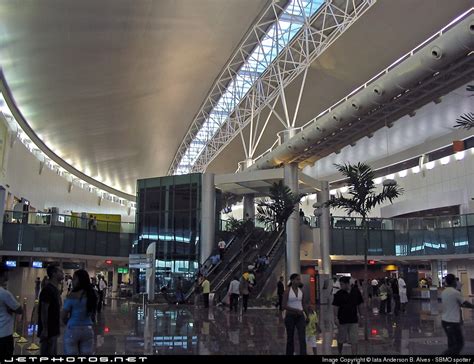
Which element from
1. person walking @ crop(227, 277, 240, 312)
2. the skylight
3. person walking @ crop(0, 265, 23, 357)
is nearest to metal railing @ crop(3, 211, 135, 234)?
the skylight

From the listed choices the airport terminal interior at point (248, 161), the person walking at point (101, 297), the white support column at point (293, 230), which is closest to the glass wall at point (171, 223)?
the airport terminal interior at point (248, 161)

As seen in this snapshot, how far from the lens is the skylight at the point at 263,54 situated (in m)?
29.0

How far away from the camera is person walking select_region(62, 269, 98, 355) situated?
18.4ft

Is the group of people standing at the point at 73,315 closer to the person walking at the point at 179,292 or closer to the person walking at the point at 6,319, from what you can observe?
the person walking at the point at 6,319

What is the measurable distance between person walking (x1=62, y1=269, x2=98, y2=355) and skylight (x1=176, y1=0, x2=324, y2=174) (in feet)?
83.0

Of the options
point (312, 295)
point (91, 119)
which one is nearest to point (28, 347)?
point (312, 295)

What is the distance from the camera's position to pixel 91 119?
3550 centimetres

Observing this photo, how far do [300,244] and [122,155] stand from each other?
24.5m

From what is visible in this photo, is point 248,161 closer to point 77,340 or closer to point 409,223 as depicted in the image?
point 409,223

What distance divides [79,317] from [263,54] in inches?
1164

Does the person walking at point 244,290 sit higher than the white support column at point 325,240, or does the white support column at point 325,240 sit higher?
the white support column at point 325,240

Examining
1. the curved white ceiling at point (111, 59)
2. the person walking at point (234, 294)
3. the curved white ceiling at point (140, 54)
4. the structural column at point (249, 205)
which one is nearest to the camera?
the person walking at point (234, 294)

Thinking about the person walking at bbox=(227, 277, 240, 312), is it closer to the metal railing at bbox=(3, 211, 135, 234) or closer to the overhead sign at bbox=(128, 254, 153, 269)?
the overhead sign at bbox=(128, 254, 153, 269)

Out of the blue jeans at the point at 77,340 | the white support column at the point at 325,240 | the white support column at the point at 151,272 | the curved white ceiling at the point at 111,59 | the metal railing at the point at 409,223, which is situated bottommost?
the blue jeans at the point at 77,340
